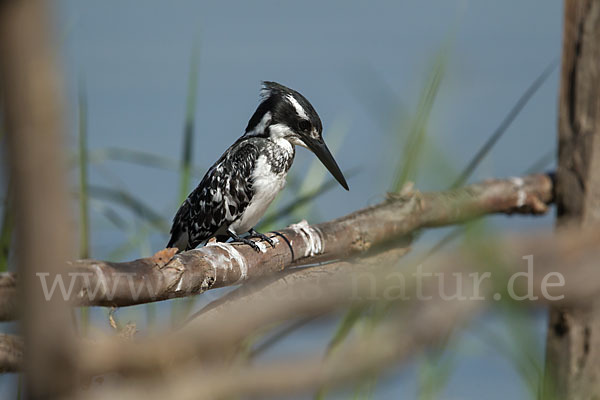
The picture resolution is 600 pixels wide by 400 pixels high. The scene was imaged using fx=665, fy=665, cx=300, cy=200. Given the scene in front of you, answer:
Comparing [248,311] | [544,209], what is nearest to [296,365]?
[248,311]

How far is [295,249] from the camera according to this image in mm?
1926

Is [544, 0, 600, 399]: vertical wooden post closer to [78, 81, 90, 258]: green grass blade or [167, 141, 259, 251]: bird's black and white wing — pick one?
[167, 141, 259, 251]: bird's black and white wing

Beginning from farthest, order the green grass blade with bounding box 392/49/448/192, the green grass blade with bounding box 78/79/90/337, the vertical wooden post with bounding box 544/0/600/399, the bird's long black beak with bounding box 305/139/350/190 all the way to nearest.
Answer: the vertical wooden post with bounding box 544/0/600/399 → the bird's long black beak with bounding box 305/139/350/190 → the green grass blade with bounding box 78/79/90/337 → the green grass blade with bounding box 392/49/448/192

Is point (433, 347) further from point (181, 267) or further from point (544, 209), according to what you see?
point (544, 209)

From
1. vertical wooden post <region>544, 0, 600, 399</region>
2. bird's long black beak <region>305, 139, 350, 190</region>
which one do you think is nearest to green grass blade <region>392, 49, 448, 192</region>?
bird's long black beak <region>305, 139, 350, 190</region>

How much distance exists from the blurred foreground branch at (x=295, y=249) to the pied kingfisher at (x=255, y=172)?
0.19m

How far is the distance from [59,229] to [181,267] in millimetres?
916

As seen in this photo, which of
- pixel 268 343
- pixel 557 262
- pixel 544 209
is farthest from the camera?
pixel 544 209

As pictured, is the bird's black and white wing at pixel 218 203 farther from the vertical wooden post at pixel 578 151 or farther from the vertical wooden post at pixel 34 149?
the vertical wooden post at pixel 34 149

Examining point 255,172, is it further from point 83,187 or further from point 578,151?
point 578,151

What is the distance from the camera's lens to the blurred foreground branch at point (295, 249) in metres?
0.95

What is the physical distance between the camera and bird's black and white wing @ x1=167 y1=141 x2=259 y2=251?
216 cm

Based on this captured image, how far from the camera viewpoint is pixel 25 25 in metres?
0.38

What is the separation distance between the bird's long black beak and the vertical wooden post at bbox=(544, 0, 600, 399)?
3.32 ft
